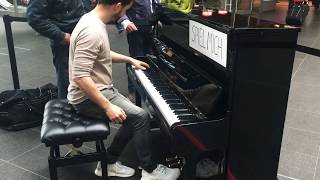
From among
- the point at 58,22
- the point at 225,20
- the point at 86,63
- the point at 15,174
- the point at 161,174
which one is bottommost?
the point at 15,174

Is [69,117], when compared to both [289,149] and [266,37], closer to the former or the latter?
[266,37]

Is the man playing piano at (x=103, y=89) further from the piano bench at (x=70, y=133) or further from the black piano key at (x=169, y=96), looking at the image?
the black piano key at (x=169, y=96)

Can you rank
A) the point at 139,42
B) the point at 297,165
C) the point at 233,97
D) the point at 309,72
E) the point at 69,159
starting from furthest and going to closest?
the point at 309,72
the point at 139,42
the point at 297,165
the point at 69,159
the point at 233,97

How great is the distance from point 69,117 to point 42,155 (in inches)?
30.2

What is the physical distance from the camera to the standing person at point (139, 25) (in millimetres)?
3166

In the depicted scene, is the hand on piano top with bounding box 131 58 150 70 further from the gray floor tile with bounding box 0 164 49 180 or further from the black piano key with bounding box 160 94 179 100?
the gray floor tile with bounding box 0 164 49 180

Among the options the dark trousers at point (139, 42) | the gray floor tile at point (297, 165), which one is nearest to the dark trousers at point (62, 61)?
the dark trousers at point (139, 42)

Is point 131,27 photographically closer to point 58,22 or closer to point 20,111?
point 58,22

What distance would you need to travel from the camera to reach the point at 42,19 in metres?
2.62

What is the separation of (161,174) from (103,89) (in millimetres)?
665

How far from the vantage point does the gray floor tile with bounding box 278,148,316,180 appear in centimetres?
247

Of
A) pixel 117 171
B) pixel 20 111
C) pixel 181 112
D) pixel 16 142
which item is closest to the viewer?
pixel 181 112

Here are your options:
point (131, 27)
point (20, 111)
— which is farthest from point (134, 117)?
point (20, 111)

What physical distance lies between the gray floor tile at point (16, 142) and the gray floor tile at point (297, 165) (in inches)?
78.3
